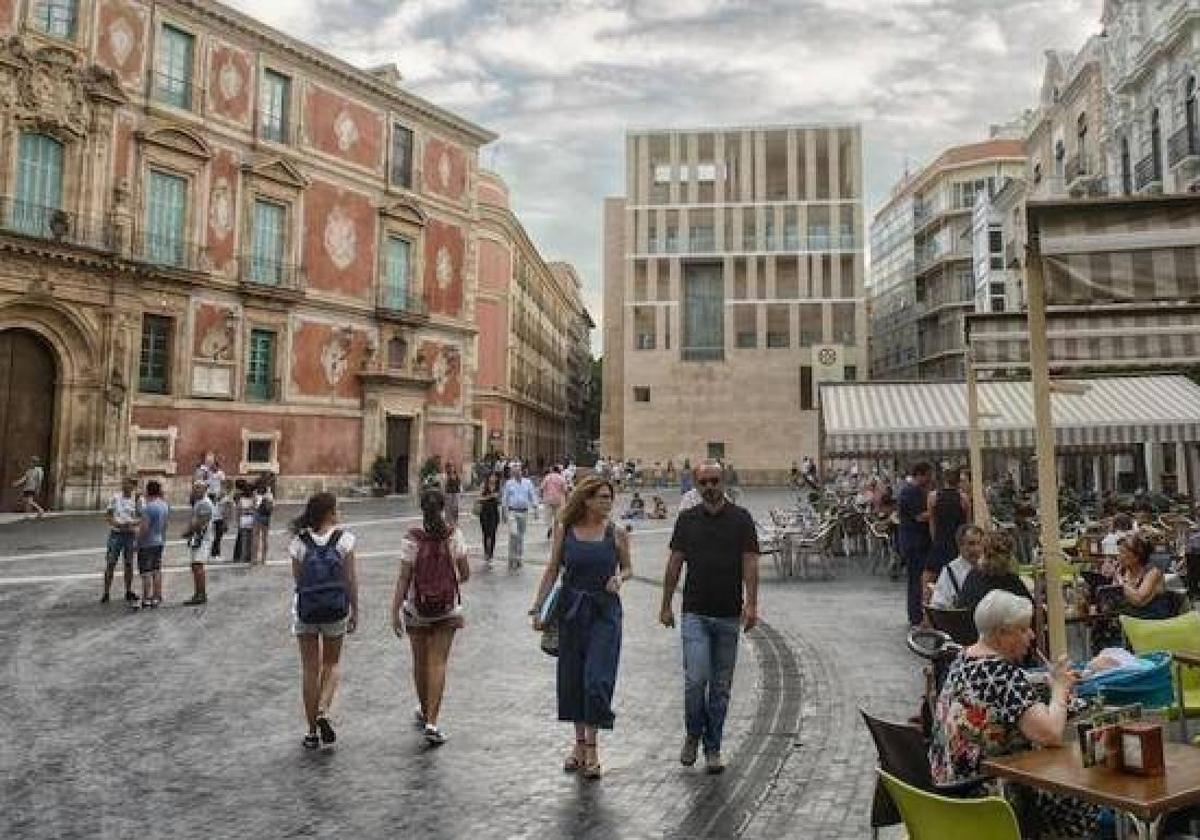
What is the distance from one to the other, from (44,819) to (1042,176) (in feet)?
131

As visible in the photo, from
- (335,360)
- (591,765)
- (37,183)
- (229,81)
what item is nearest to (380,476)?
(335,360)

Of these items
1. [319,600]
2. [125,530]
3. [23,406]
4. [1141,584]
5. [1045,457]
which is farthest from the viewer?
[23,406]

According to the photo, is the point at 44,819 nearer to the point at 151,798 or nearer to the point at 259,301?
the point at 151,798

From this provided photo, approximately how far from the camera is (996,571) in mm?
5699

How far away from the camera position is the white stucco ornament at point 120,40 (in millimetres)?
25250

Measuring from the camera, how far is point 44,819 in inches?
175

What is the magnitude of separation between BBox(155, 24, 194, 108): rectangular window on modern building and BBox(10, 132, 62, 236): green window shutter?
3.94 metres

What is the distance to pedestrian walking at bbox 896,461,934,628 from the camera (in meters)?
9.45

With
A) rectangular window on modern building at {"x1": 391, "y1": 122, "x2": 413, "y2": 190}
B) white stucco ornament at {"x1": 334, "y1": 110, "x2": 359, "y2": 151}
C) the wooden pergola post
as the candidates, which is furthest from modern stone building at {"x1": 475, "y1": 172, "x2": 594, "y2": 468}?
the wooden pergola post

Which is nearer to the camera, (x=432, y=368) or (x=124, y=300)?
(x=124, y=300)

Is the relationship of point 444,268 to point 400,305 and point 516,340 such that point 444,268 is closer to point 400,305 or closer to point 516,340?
point 400,305

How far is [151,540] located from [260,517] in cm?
451

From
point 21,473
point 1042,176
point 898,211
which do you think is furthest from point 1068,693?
point 898,211

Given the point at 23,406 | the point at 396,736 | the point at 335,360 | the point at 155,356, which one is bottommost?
the point at 396,736
